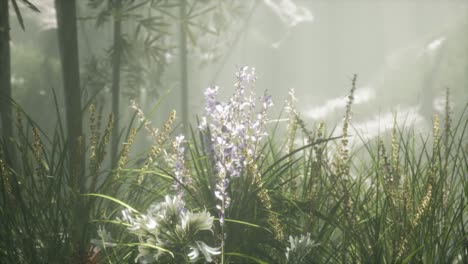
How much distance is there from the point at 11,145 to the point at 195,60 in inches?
326

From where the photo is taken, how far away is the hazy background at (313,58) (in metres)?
5.79

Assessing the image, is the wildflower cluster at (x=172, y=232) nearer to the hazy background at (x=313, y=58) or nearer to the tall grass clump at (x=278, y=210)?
the tall grass clump at (x=278, y=210)

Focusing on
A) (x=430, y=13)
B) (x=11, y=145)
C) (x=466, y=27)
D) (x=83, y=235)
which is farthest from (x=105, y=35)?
(x=430, y=13)

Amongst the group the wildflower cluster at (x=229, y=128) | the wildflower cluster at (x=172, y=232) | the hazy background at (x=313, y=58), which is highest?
the hazy background at (x=313, y=58)

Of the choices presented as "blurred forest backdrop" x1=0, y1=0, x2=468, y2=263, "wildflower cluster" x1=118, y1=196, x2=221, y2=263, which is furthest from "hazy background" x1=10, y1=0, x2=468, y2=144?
"wildflower cluster" x1=118, y1=196, x2=221, y2=263

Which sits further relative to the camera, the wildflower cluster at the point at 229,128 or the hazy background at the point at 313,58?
the hazy background at the point at 313,58

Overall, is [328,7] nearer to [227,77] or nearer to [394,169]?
[227,77]

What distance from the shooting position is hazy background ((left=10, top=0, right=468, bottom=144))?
228 inches

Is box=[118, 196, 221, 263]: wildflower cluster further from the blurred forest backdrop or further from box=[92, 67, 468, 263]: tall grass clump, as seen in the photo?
the blurred forest backdrop

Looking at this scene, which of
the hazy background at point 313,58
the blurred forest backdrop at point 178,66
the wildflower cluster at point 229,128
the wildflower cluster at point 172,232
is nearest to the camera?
the wildflower cluster at point 172,232

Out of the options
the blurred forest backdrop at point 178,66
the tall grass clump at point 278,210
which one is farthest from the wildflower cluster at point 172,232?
the blurred forest backdrop at point 178,66

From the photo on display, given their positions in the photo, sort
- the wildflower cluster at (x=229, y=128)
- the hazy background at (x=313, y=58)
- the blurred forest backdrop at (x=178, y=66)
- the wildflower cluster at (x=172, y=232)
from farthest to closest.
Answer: the hazy background at (x=313, y=58) < the blurred forest backdrop at (x=178, y=66) < the wildflower cluster at (x=229, y=128) < the wildflower cluster at (x=172, y=232)

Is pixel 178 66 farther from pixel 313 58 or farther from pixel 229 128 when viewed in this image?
pixel 313 58

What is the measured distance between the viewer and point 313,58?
24281mm
